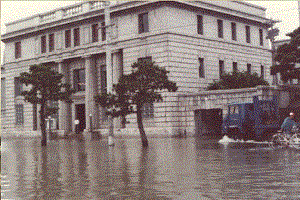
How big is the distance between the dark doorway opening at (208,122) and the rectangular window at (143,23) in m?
9.49

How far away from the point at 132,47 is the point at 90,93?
762 cm

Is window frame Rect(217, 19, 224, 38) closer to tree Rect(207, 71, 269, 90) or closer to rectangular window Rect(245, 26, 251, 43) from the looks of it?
rectangular window Rect(245, 26, 251, 43)

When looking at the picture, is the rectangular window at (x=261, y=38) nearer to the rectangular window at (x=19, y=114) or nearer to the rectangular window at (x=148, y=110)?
the rectangular window at (x=148, y=110)

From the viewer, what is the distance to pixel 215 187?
9.47 meters

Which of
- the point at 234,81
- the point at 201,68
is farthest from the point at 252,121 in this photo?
the point at 201,68

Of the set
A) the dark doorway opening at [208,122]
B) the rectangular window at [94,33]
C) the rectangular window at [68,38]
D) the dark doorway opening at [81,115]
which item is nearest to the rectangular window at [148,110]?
the dark doorway opening at [208,122]

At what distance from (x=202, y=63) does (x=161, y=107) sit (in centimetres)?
682

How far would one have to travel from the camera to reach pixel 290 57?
38.8m

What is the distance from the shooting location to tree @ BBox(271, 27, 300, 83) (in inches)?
1529

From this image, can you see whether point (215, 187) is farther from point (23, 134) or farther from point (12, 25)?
point (12, 25)

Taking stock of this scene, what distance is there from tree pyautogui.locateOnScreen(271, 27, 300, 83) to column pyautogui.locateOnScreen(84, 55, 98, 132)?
19381 mm

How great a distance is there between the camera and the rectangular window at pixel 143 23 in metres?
45.8

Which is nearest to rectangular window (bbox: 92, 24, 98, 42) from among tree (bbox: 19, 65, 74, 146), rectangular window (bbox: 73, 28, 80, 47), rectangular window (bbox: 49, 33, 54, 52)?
rectangular window (bbox: 73, 28, 80, 47)

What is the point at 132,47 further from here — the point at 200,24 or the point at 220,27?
the point at 220,27
